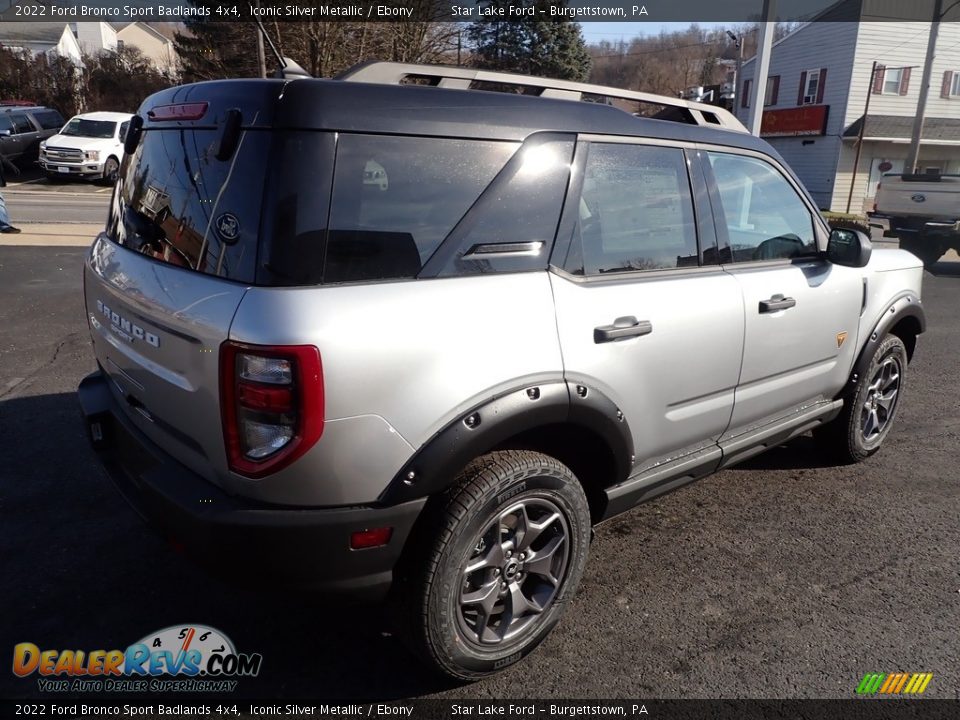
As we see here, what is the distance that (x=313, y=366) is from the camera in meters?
1.96

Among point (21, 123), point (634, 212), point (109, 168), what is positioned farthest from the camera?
point (21, 123)

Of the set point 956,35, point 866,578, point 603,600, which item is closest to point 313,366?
point 603,600

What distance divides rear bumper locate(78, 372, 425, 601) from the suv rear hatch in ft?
0.33

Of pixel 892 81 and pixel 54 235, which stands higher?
pixel 892 81

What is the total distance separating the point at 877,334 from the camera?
13.3 feet

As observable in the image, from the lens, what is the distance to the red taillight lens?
2336mm

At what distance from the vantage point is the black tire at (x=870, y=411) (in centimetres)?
414

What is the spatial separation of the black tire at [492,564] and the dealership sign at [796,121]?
33.1 meters

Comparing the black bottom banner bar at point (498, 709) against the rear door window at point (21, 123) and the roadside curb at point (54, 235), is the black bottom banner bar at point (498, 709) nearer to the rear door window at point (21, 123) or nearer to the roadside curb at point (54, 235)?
the roadside curb at point (54, 235)

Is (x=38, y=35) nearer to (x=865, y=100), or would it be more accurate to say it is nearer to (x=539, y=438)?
(x=865, y=100)

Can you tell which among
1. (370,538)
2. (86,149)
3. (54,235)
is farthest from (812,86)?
(370,538)

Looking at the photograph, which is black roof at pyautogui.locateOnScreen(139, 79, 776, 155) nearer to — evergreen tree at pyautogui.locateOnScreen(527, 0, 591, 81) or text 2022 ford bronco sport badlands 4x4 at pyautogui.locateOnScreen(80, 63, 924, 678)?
text 2022 ford bronco sport badlands 4x4 at pyautogui.locateOnScreen(80, 63, 924, 678)

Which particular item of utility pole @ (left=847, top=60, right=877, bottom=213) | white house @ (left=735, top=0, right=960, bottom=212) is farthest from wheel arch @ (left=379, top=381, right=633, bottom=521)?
white house @ (left=735, top=0, right=960, bottom=212)

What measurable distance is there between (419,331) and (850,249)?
2.54 meters
